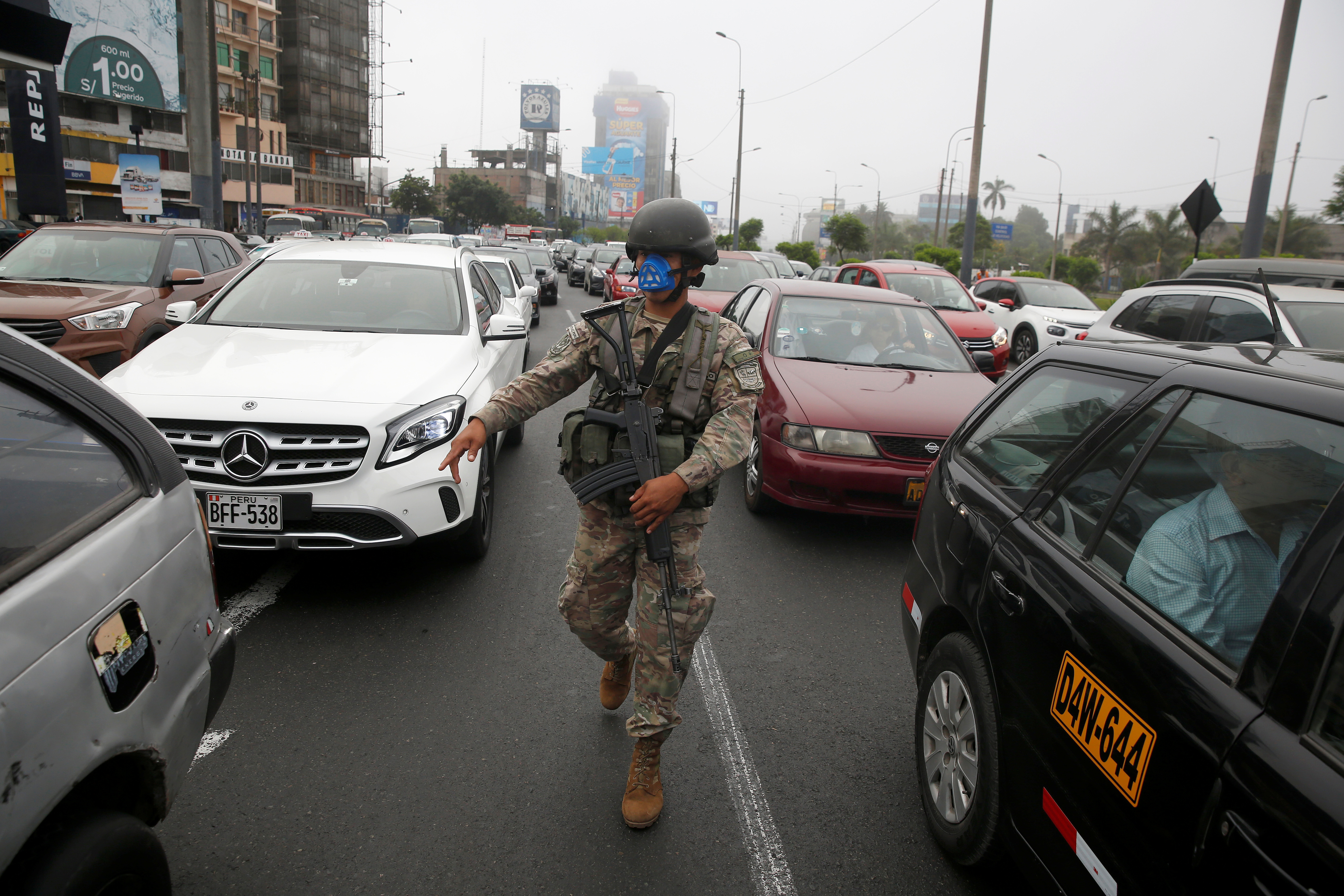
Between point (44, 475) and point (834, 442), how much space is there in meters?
4.05

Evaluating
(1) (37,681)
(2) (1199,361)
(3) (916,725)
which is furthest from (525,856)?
(2) (1199,361)

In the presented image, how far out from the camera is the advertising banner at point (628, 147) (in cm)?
13550

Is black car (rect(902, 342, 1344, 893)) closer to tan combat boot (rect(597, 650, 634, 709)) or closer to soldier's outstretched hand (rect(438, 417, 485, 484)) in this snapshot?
tan combat boot (rect(597, 650, 634, 709))

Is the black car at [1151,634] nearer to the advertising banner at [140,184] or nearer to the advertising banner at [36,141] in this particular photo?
the advertising banner at [36,141]

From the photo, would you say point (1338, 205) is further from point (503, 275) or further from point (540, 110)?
point (540, 110)

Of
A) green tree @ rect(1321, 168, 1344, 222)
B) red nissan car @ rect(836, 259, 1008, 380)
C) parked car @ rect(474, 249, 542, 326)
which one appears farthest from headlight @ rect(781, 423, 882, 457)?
green tree @ rect(1321, 168, 1344, 222)

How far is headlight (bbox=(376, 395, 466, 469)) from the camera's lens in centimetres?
399

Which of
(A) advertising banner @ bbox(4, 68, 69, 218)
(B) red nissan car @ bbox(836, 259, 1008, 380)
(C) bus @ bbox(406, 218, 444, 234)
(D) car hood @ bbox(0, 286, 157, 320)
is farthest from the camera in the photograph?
(C) bus @ bbox(406, 218, 444, 234)

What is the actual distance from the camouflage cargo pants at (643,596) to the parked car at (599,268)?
21.5m

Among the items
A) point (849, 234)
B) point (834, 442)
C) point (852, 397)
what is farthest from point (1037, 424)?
point (849, 234)

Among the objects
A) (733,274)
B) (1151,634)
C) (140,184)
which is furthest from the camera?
(140,184)

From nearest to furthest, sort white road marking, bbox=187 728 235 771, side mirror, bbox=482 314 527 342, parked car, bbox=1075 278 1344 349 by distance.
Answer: white road marking, bbox=187 728 235 771 → side mirror, bbox=482 314 527 342 → parked car, bbox=1075 278 1344 349

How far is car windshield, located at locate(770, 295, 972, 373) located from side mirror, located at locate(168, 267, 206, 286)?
5.20 metres

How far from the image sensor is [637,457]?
267 cm
